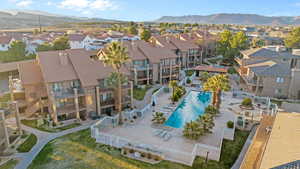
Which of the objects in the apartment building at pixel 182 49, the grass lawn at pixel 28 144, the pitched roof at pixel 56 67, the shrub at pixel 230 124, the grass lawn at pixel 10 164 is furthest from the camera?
the apartment building at pixel 182 49

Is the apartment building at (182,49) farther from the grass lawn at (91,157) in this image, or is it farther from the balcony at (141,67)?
the grass lawn at (91,157)

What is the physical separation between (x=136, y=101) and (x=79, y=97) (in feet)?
34.5

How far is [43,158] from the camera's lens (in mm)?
22359

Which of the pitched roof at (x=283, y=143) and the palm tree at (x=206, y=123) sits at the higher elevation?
the pitched roof at (x=283, y=143)

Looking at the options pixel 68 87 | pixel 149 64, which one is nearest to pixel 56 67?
pixel 68 87

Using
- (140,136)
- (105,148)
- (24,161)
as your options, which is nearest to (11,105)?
(24,161)

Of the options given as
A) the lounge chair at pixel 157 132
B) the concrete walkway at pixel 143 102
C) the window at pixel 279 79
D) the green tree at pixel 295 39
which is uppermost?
the green tree at pixel 295 39

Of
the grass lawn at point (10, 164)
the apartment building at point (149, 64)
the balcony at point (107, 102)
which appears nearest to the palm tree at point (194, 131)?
the balcony at point (107, 102)

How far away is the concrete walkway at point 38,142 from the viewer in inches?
874

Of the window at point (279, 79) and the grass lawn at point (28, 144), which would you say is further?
the window at point (279, 79)

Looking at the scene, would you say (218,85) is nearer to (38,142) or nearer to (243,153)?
(243,153)

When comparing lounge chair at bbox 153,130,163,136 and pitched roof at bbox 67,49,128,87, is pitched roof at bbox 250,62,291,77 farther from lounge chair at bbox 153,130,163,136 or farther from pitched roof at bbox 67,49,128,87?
pitched roof at bbox 67,49,128,87

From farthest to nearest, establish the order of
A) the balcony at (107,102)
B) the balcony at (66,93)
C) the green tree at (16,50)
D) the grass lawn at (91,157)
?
the green tree at (16,50), the balcony at (107,102), the balcony at (66,93), the grass lawn at (91,157)

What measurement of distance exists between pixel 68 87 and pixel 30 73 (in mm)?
7092
